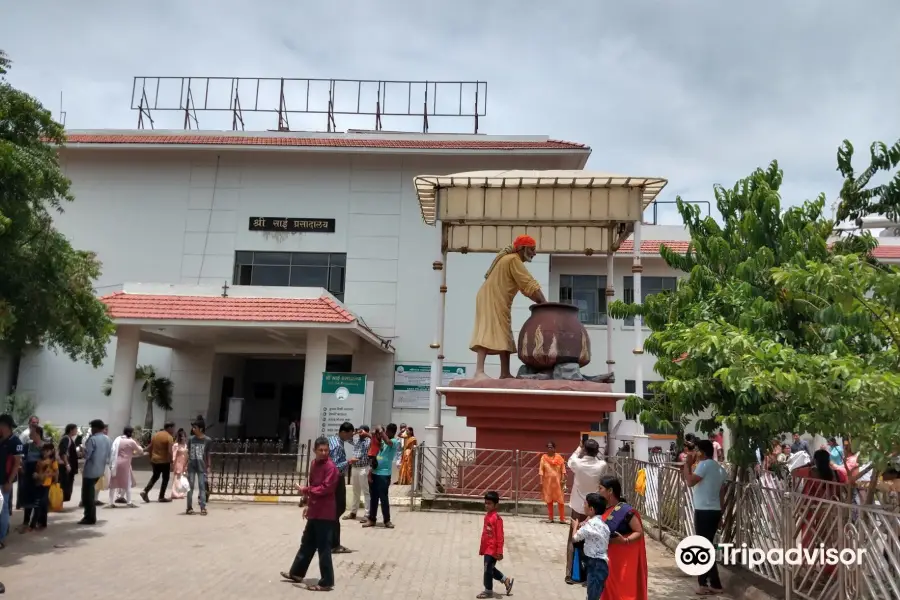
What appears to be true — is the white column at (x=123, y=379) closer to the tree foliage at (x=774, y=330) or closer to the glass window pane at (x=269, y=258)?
the glass window pane at (x=269, y=258)

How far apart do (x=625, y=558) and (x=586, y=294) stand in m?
18.3

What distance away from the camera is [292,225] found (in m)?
22.2

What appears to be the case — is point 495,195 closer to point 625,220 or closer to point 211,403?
point 625,220

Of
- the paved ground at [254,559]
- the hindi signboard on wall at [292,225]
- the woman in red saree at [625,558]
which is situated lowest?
the paved ground at [254,559]

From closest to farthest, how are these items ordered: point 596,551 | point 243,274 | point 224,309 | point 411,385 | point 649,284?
point 596,551, point 224,309, point 411,385, point 243,274, point 649,284

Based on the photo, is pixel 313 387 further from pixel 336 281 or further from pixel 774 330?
pixel 774 330

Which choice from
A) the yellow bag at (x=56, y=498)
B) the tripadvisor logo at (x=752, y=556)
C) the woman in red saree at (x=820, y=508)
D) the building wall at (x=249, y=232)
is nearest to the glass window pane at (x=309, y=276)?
the building wall at (x=249, y=232)

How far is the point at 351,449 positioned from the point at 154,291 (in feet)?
33.7

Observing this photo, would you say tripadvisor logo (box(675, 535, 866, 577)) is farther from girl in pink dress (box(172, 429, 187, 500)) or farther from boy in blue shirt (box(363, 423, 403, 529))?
girl in pink dress (box(172, 429, 187, 500))

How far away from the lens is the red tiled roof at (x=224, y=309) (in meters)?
16.7

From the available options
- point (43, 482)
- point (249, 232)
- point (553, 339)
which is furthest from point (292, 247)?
point (43, 482)

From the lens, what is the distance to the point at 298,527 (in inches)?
399

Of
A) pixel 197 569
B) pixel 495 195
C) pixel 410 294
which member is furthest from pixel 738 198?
pixel 410 294

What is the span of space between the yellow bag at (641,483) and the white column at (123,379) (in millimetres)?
12817
